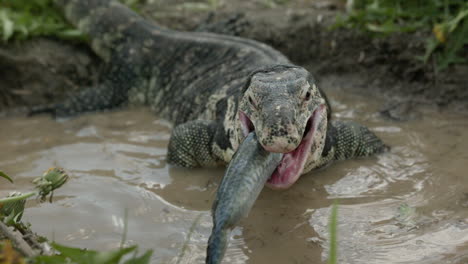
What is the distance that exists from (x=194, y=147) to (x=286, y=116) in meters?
1.68

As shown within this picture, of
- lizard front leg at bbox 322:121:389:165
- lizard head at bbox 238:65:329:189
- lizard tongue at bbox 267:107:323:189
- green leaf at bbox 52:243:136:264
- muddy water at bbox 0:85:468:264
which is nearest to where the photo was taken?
green leaf at bbox 52:243:136:264

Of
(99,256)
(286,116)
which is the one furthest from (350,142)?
(99,256)

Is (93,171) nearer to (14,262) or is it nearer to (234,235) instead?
(234,235)

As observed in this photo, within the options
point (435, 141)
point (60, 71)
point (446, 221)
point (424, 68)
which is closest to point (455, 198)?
point (446, 221)

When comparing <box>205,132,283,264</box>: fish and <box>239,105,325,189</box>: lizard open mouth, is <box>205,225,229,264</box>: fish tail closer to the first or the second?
<box>205,132,283,264</box>: fish

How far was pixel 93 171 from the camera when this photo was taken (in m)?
4.64

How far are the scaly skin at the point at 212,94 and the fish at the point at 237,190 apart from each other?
94 millimetres

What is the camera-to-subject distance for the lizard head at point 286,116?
10.2ft

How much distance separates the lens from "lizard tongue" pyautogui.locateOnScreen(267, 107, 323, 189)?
3.42 m

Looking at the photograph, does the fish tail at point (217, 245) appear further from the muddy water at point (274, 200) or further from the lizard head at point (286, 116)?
the lizard head at point (286, 116)

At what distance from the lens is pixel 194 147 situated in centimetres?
473

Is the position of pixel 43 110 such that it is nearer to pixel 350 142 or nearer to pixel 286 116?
pixel 350 142

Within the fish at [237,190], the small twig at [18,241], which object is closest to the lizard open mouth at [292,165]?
the fish at [237,190]

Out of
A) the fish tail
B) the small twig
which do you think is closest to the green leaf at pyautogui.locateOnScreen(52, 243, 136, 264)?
the small twig
